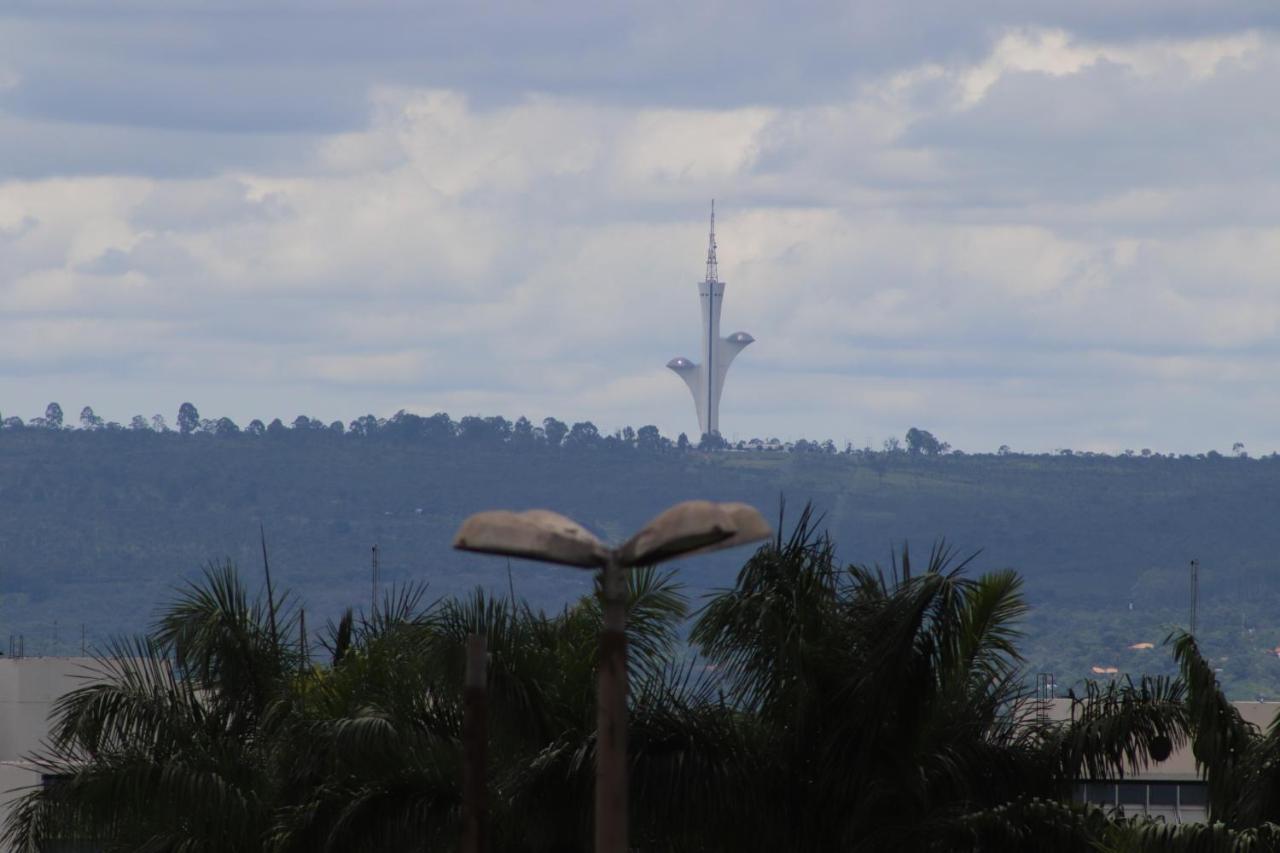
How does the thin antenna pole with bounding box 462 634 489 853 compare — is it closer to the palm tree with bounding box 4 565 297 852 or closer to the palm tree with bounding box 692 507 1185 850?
the palm tree with bounding box 692 507 1185 850

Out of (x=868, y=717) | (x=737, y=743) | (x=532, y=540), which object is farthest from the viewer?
(x=737, y=743)

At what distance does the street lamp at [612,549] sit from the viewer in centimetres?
1564

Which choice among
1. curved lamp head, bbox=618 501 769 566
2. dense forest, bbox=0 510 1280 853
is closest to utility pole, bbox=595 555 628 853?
curved lamp head, bbox=618 501 769 566

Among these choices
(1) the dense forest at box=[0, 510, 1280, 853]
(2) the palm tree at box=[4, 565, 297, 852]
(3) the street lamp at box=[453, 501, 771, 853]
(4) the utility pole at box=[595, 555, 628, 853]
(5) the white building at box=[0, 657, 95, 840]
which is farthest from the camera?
(5) the white building at box=[0, 657, 95, 840]

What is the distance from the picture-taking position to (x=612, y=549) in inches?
634

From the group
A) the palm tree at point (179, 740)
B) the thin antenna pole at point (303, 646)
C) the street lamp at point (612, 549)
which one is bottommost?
the palm tree at point (179, 740)

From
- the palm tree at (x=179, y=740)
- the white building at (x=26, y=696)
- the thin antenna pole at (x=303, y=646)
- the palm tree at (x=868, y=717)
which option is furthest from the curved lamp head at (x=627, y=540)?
the white building at (x=26, y=696)

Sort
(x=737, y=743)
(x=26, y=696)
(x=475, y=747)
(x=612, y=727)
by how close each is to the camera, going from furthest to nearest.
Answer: (x=26, y=696)
(x=737, y=743)
(x=475, y=747)
(x=612, y=727)

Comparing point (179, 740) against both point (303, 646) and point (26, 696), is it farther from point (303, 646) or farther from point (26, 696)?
point (26, 696)

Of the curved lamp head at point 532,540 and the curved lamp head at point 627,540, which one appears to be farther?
the curved lamp head at point 532,540

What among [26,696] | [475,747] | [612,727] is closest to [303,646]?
[475,747]

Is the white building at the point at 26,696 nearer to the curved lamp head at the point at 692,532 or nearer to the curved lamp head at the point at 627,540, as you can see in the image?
the curved lamp head at the point at 627,540

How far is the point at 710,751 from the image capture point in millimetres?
23875

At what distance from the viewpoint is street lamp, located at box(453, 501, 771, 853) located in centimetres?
1564
